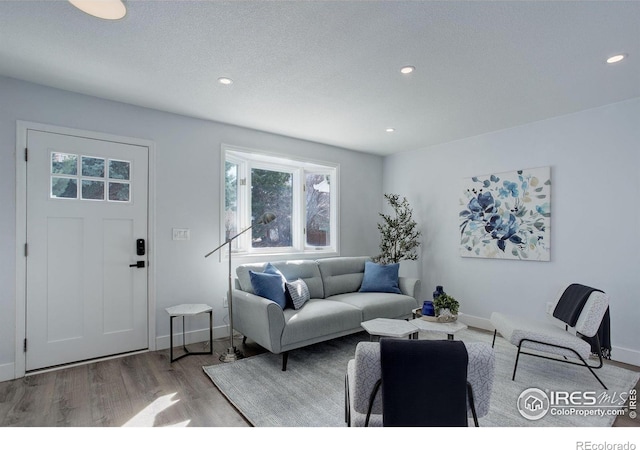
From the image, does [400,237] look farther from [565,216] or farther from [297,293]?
[297,293]

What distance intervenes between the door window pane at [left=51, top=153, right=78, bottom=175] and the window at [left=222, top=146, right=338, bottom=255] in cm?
141

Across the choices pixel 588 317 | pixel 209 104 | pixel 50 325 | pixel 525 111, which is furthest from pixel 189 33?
pixel 588 317

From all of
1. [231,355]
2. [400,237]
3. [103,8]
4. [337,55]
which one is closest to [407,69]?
[337,55]

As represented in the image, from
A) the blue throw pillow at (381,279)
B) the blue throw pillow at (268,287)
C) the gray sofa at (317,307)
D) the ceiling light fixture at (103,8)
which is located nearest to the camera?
the ceiling light fixture at (103,8)

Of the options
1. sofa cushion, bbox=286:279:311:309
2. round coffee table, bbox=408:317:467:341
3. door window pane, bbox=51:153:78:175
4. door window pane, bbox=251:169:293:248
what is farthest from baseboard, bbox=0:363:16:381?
round coffee table, bbox=408:317:467:341

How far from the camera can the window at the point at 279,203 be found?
414 centimetres

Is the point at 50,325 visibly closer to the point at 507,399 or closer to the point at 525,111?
the point at 507,399

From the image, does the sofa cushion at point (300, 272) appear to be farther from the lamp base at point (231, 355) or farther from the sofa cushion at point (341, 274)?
the lamp base at point (231, 355)

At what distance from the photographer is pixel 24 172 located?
2770 millimetres

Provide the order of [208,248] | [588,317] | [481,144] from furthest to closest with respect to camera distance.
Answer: [481,144] → [208,248] → [588,317]

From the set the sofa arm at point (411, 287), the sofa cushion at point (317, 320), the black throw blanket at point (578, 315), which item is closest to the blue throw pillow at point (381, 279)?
the sofa arm at point (411, 287)

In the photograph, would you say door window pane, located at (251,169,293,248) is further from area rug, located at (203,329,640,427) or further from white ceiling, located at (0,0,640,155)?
area rug, located at (203,329,640,427)

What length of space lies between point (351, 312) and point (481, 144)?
2.76 m

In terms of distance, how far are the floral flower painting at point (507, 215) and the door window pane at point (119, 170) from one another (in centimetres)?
399
